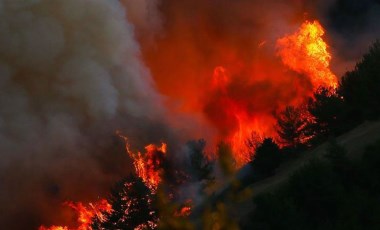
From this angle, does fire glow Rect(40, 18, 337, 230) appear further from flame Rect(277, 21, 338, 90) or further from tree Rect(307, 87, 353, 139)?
tree Rect(307, 87, 353, 139)

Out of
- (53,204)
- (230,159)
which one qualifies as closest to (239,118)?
(53,204)

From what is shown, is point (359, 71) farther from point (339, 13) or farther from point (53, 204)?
point (339, 13)

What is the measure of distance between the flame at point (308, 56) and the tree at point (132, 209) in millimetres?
35533

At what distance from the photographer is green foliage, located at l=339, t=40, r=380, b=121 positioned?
38.0 m

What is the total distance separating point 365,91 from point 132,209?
17.9 meters

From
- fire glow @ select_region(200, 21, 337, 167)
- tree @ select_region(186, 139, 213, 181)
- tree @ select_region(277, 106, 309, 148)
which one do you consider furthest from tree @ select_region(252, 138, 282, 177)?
fire glow @ select_region(200, 21, 337, 167)

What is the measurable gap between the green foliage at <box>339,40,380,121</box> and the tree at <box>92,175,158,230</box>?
1552 centimetres

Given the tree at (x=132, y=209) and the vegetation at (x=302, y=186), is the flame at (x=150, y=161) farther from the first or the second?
the tree at (x=132, y=209)

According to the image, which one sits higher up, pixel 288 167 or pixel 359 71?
pixel 359 71

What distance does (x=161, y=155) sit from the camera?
2200 inches

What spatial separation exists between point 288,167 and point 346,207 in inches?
557

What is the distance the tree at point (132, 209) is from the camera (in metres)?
34.0

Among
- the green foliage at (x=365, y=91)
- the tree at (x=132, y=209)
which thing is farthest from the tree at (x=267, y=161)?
the tree at (x=132, y=209)

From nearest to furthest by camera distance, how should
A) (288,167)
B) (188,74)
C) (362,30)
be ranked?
(288,167)
(188,74)
(362,30)
